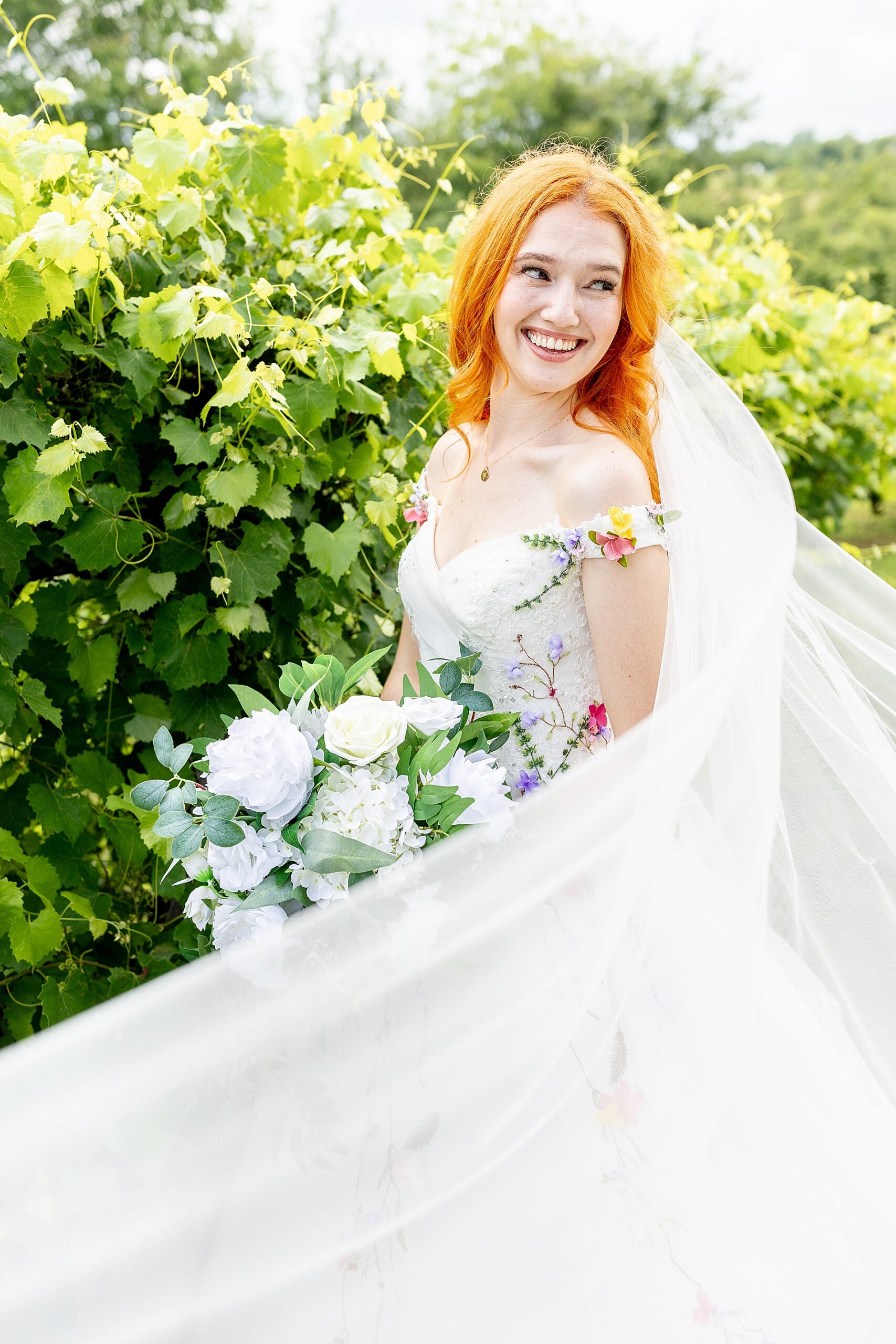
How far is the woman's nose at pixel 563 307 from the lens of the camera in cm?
186

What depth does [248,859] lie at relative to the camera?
4.57ft

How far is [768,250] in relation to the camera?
4.46 metres

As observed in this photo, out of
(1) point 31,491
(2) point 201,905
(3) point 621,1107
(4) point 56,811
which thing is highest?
(1) point 31,491

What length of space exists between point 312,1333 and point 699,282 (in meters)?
3.96

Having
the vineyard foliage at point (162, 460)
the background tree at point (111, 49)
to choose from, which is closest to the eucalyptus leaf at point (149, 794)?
the vineyard foliage at point (162, 460)

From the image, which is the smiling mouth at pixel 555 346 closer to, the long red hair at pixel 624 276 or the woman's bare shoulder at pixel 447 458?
the long red hair at pixel 624 276

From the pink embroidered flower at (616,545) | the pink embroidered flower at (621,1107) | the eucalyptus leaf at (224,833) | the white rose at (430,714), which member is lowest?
the pink embroidered flower at (621,1107)

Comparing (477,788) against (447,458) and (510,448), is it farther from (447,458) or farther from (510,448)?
(447,458)

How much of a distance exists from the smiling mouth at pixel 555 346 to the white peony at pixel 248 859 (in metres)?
1.07

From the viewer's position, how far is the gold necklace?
2.04 m

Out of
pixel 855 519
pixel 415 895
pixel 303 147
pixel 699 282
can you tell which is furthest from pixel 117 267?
pixel 855 519

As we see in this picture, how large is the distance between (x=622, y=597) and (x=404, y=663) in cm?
65

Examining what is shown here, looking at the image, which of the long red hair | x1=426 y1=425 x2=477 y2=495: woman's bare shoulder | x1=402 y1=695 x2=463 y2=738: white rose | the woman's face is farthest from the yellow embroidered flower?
x1=426 y1=425 x2=477 y2=495: woman's bare shoulder

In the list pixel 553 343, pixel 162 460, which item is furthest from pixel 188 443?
pixel 553 343
